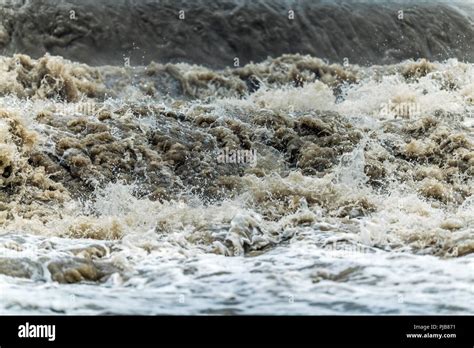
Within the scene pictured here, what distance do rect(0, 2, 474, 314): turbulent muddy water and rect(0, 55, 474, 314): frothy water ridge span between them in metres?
0.02

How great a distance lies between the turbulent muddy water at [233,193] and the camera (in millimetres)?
5965

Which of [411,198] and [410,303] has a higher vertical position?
[411,198]

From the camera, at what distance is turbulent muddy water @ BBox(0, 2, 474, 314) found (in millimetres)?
5965

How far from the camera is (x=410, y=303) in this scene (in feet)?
18.6

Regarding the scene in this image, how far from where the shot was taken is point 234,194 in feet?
28.7

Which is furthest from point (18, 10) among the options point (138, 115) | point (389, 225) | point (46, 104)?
point (389, 225)

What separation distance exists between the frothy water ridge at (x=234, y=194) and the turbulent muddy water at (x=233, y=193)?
22mm

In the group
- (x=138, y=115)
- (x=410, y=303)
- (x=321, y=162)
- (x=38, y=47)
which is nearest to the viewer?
(x=410, y=303)

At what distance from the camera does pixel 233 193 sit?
877 centimetres

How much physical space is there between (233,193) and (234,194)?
22 mm

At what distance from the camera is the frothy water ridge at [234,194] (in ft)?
19.6

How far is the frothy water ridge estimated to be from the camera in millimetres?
5961

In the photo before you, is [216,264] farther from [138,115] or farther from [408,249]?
[138,115]
